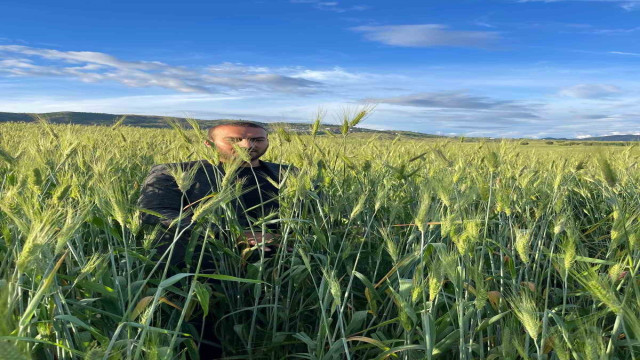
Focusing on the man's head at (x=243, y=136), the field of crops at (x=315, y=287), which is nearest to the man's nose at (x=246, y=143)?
the man's head at (x=243, y=136)

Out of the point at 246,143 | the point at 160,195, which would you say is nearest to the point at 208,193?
the point at 160,195

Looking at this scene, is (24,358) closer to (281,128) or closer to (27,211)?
(27,211)

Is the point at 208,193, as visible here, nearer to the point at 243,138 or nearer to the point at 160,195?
the point at 160,195

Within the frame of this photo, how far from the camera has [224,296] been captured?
203cm

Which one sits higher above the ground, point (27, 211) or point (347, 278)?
point (27, 211)

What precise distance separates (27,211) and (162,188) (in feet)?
5.26

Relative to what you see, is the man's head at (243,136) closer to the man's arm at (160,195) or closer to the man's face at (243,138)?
the man's face at (243,138)

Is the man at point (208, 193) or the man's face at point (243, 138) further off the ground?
the man's face at point (243, 138)

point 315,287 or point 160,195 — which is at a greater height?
point 160,195

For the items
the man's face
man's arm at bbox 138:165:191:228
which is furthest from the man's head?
man's arm at bbox 138:165:191:228

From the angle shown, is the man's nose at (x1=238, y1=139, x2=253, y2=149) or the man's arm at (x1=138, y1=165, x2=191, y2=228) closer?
the man's arm at (x1=138, y1=165, x2=191, y2=228)

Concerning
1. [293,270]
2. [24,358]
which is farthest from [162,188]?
[24,358]

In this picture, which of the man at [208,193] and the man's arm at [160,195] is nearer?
the man at [208,193]

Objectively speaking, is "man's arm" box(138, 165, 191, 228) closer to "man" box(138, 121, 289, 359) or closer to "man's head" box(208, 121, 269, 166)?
"man" box(138, 121, 289, 359)
